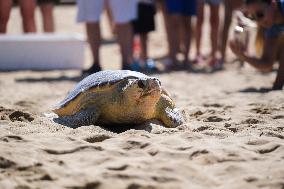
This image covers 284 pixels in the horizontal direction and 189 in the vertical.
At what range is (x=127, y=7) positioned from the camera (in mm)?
6012

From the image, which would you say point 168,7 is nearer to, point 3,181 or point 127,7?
point 127,7

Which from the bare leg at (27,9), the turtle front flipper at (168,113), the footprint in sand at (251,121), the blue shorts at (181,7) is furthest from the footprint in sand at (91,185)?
the blue shorts at (181,7)

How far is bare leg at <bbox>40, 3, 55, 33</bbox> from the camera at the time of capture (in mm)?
6719

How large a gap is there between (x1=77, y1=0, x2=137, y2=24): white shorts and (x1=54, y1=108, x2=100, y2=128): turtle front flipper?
9.41 feet

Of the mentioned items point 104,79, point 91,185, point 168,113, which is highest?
point 104,79

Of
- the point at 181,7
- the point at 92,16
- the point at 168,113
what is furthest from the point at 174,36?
the point at 168,113

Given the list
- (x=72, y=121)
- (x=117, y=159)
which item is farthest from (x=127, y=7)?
(x=117, y=159)

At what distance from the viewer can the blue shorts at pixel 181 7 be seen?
21.4ft

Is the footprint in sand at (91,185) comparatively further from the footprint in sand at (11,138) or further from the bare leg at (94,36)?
the bare leg at (94,36)

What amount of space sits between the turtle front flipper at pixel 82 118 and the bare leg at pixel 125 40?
9.41 feet

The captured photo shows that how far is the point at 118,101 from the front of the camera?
3148 mm

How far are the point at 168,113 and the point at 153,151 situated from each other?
0.89 metres

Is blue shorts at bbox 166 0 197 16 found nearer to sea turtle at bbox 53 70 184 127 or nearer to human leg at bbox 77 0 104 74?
human leg at bbox 77 0 104 74

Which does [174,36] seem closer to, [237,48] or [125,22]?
[125,22]
